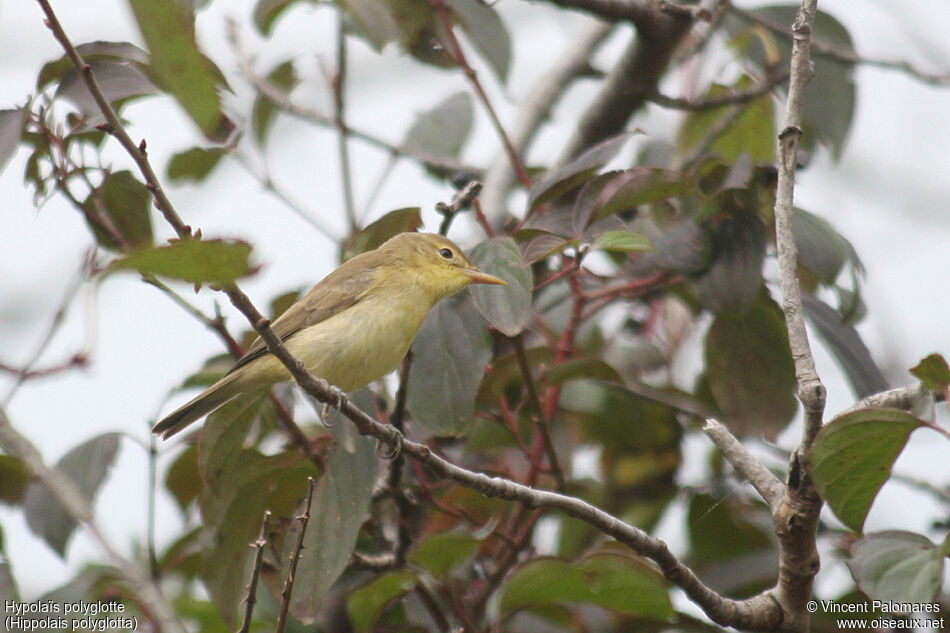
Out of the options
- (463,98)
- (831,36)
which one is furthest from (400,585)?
(831,36)

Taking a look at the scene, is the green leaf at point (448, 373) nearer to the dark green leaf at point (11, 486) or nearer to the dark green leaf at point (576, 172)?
the dark green leaf at point (576, 172)

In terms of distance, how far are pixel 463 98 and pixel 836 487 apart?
242 centimetres

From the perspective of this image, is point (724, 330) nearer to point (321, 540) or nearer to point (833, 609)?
point (833, 609)

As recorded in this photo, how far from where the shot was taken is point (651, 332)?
3926mm

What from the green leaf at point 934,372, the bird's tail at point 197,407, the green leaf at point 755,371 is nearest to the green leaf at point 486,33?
the green leaf at point 755,371

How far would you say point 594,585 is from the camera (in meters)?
2.31

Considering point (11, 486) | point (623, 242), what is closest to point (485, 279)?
point (623, 242)

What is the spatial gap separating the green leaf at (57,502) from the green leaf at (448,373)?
868 millimetres

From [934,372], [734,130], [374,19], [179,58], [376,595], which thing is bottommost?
[376,595]

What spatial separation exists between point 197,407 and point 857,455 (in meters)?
1.98

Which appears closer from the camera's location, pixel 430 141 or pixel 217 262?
pixel 217 262

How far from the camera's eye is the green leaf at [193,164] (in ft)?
10.8

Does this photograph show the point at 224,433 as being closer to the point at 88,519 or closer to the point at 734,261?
the point at 88,519

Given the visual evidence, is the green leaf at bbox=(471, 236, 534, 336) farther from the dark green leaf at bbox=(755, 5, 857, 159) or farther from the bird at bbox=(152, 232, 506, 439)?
the dark green leaf at bbox=(755, 5, 857, 159)
